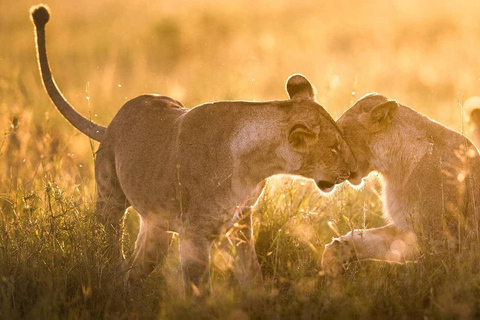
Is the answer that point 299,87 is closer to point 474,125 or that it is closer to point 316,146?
point 316,146

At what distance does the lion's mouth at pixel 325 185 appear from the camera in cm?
456

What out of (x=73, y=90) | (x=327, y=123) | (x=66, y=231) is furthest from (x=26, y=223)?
(x=73, y=90)

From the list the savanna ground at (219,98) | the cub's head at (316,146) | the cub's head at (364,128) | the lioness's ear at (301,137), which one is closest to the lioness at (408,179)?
the cub's head at (364,128)

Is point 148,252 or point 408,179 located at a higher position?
point 408,179

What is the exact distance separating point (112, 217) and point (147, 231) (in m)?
0.32

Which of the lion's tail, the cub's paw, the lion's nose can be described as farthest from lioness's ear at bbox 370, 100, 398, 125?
the lion's tail

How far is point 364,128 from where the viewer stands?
5.20 m

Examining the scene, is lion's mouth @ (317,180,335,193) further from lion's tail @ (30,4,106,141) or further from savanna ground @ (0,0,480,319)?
lion's tail @ (30,4,106,141)

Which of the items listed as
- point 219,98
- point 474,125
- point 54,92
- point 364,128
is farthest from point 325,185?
point 219,98

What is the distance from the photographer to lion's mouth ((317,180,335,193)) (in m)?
4.56

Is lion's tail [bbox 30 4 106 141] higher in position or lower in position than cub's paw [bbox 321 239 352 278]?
higher

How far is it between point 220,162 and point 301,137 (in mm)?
440

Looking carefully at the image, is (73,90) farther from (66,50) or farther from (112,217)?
(112,217)

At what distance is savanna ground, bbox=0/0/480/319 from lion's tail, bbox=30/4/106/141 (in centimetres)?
35
